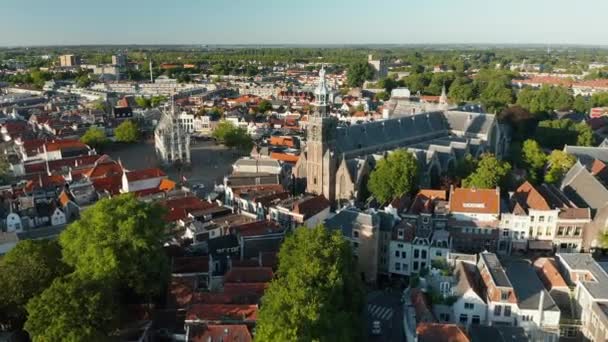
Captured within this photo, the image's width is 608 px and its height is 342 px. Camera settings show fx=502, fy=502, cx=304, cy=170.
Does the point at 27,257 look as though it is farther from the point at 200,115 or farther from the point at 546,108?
the point at 546,108

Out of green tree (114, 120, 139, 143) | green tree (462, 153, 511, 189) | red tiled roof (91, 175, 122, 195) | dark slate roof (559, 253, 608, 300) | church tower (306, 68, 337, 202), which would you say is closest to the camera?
dark slate roof (559, 253, 608, 300)

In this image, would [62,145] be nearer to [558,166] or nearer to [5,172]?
[5,172]

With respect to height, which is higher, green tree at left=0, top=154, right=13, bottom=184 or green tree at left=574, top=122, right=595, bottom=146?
green tree at left=574, top=122, right=595, bottom=146

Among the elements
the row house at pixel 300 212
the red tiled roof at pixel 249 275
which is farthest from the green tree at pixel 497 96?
the red tiled roof at pixel 249 275

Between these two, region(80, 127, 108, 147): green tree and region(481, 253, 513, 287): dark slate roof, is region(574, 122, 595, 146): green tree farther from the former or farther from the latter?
region(80, 127, 108, 147): green tree

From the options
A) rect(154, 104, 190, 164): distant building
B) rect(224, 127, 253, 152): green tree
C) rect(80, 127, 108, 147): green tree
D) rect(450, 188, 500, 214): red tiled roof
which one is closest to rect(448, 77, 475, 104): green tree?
rect(224, 127, 253, 152): green tree

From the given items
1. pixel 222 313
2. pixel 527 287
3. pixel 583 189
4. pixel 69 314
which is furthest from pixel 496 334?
pixel 583 189

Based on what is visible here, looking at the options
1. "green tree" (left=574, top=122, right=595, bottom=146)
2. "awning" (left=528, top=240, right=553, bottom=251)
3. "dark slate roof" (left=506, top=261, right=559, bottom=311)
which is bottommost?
"awning" (left=528, top=240, right=553, bottom=251)
